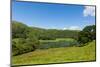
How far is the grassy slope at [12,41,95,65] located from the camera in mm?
2500

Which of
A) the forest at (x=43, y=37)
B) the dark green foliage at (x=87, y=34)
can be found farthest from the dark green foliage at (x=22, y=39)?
the dark green foliage at (x=87, y=34)

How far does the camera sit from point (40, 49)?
2.57 metres

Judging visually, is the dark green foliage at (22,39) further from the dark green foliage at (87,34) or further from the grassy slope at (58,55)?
the dark green foliage at (87,34)

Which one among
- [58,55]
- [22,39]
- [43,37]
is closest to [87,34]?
[58,55]

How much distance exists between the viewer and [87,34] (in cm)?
280

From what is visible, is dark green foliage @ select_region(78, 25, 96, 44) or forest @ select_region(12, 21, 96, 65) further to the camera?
dark green foliage @ select_region(78, 25, 96, 44)

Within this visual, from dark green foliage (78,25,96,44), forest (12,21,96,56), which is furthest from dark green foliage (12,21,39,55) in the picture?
dark green foliage (78,25,96,44)

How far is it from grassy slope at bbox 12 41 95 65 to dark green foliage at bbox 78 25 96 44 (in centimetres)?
7

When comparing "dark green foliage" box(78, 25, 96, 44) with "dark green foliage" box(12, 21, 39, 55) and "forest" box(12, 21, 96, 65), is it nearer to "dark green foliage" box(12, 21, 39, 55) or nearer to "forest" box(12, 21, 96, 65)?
"forest" box(12, 21, 96, 65)

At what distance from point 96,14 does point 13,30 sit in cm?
113

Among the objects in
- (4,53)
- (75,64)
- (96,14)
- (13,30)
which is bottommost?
(75,64)

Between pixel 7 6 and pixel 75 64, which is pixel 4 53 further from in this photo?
pixel 75 64

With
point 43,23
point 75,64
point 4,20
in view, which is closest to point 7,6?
point 4,20

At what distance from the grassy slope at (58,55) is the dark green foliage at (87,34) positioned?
0.22ft
